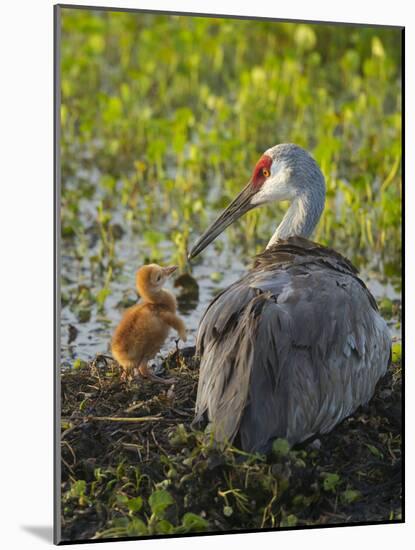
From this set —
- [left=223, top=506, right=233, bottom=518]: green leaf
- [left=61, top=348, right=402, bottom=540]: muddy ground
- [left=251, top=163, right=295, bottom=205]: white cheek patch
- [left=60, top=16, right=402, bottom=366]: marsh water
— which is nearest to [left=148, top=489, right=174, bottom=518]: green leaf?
[left=61, top=348, right=402, bottom=540]: muddy ground

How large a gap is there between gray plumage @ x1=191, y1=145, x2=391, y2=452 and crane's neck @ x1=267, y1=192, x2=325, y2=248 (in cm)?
26

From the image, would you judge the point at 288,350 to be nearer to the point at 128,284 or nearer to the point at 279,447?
the point at 279,447

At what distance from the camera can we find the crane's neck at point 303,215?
614cm

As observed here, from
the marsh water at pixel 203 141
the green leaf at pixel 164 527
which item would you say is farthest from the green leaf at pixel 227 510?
the marsh water at pixel 203 141

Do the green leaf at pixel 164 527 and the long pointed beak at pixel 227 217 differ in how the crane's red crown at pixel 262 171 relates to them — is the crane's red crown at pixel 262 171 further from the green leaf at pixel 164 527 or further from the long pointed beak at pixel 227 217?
the green leaf at pixel 164 527

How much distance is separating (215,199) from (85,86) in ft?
3.94

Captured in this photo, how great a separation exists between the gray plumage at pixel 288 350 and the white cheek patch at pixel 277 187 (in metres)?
0.37

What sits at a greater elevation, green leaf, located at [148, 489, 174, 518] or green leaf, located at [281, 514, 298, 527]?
green leaf, located at [148, 489, 174, 518]

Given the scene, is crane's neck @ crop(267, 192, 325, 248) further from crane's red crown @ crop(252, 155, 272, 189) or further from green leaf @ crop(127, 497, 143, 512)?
green leaf @ crop(127, 497, 143, 512)

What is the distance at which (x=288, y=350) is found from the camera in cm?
546

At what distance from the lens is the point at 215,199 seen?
7605mm

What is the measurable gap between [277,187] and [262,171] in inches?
3.6

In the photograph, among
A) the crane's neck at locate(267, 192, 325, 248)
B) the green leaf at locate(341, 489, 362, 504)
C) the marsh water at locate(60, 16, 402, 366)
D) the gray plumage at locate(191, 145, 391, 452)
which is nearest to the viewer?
the gray plumage at locate(191, 145, 391, 452)

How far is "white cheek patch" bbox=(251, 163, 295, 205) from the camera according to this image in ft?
20.2
